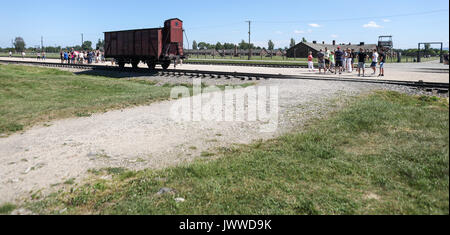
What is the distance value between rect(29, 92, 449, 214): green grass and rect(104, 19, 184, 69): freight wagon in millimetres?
20964

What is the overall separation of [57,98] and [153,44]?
1204 cm

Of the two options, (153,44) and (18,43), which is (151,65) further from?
(18,43)

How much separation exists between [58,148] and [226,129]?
396 centimetres

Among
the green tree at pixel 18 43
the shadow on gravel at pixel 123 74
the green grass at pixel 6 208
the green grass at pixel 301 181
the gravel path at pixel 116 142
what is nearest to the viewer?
the green grass at pixel 301 181

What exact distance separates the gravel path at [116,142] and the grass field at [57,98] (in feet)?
3.43

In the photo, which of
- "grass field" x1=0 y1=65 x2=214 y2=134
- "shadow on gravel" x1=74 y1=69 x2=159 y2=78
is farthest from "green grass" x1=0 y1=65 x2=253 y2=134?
"shadow on gravel" x1=74 y1=69 x2=159 y2=78

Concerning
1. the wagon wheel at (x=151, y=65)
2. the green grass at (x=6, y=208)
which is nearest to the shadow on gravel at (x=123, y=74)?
the wagon wheel at (x=151, y=65)

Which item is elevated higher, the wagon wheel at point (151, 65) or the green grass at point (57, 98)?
the wagon wheel at point (151, 65)

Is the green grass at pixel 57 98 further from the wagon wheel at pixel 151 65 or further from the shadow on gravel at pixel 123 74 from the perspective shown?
the wagon wheel at pixel 151 65

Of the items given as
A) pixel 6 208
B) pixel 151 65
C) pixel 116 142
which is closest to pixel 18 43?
pixel 151 65

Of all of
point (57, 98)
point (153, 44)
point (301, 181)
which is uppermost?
point (153, 44)

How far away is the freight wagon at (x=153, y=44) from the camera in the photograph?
83.3 ft

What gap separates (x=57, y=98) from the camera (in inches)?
584
